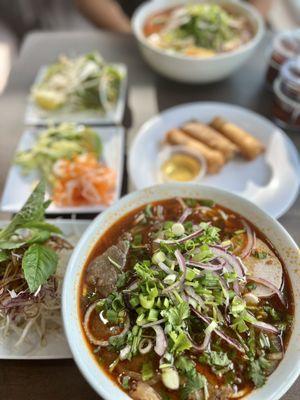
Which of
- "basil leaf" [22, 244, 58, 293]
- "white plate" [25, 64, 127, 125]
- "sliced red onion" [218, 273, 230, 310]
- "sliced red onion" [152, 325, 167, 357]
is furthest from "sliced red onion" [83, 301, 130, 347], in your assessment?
"white plate" [25, 64, 127, 125]

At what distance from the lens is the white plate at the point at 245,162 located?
2.17 metres

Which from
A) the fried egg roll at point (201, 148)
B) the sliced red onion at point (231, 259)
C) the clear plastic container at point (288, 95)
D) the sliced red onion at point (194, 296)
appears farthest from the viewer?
the clear plastic container at point (288, 95)

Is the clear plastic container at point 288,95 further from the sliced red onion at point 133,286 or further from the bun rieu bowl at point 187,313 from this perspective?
the sliced red onion at point 133,286

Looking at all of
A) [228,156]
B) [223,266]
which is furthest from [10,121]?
[223,266]

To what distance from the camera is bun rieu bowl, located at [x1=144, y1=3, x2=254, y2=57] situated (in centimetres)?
282

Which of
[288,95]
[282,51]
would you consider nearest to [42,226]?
[288,95]

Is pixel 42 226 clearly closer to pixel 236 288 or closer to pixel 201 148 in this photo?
pixel 236 288

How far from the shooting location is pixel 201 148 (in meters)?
2.42

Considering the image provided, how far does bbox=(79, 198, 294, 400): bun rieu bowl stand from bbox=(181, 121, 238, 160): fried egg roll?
90cm

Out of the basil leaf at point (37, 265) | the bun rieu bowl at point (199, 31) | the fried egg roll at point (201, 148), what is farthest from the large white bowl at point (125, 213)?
the bun rieu bowl at point (199, 31)

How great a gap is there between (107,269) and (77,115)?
1.48 m

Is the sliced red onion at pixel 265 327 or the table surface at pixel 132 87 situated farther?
the table surface at pixel 132 87

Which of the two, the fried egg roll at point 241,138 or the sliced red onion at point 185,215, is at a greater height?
the sliced red onion at point 185,215

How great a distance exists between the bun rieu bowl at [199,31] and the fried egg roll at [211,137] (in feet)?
1.76
